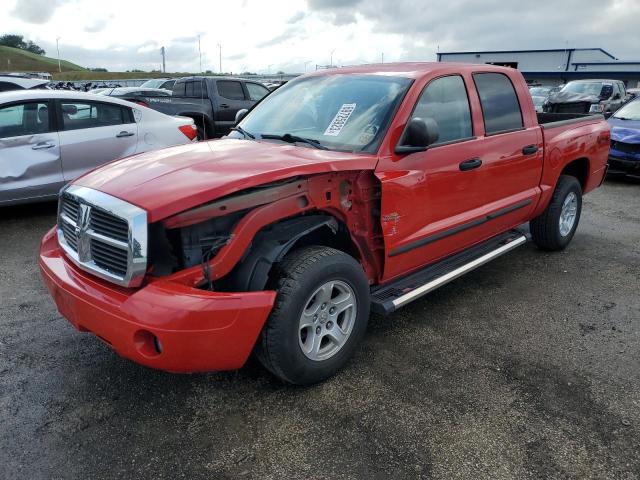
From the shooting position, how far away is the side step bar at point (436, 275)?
3.35m

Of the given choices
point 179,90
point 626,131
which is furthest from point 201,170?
point 179,90

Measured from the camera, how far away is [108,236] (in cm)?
266

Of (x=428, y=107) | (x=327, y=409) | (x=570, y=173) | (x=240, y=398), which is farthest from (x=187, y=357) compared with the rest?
(x=570, y=173)

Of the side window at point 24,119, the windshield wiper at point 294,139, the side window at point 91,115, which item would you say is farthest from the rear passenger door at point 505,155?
the side window at point 24,119

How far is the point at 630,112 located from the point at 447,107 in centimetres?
821

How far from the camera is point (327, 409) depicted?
9.48 feet

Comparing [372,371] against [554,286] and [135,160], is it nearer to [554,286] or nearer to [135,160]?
[135,160]

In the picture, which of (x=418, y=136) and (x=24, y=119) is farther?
(x=24, y=119)

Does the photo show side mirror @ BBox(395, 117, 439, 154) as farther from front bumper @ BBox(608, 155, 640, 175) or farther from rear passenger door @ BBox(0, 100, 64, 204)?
front bumper @ BBox(608, 155, 640, 175)

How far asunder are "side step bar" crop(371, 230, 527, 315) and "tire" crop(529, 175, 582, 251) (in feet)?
1.90

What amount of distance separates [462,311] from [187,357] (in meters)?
2.39

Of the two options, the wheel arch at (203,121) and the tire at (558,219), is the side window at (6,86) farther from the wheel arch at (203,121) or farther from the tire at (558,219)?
the tire at (558,219)

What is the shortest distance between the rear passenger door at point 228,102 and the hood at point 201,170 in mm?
8705

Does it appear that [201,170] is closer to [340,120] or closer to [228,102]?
[340,120]
